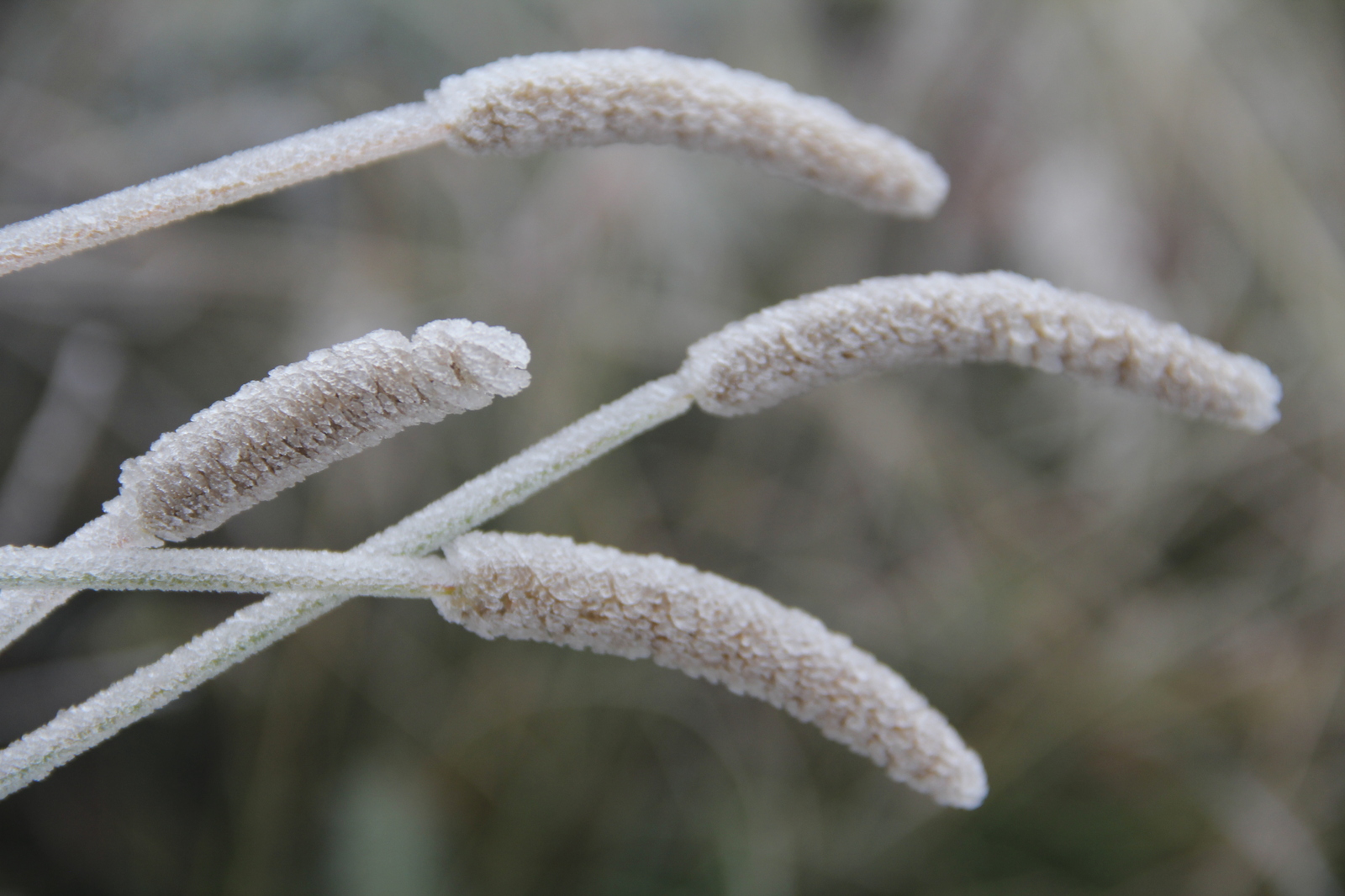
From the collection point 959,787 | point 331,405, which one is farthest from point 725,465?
point 331,405

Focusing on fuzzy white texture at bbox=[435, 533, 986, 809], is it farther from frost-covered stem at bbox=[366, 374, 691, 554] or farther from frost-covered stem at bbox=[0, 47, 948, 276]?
frost-covered stem at bbox=[0, 47, 948, 276]

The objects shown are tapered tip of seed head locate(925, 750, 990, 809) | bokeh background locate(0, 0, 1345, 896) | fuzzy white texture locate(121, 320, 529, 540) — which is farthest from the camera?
bokeh background locate(0, 0, 1345, 896)

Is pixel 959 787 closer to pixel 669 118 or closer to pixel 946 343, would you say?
pixel 946 343

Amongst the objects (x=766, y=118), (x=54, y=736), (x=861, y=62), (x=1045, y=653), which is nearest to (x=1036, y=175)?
(x=861, y=62)

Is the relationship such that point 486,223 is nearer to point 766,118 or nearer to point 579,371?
point 579,371

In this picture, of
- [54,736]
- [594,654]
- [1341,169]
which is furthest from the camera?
[1341,169]

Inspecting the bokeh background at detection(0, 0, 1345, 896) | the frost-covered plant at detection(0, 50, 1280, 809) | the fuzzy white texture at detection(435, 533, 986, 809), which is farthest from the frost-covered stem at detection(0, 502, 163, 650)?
the bokeh background at detection(0, 0, 1345, 896)
